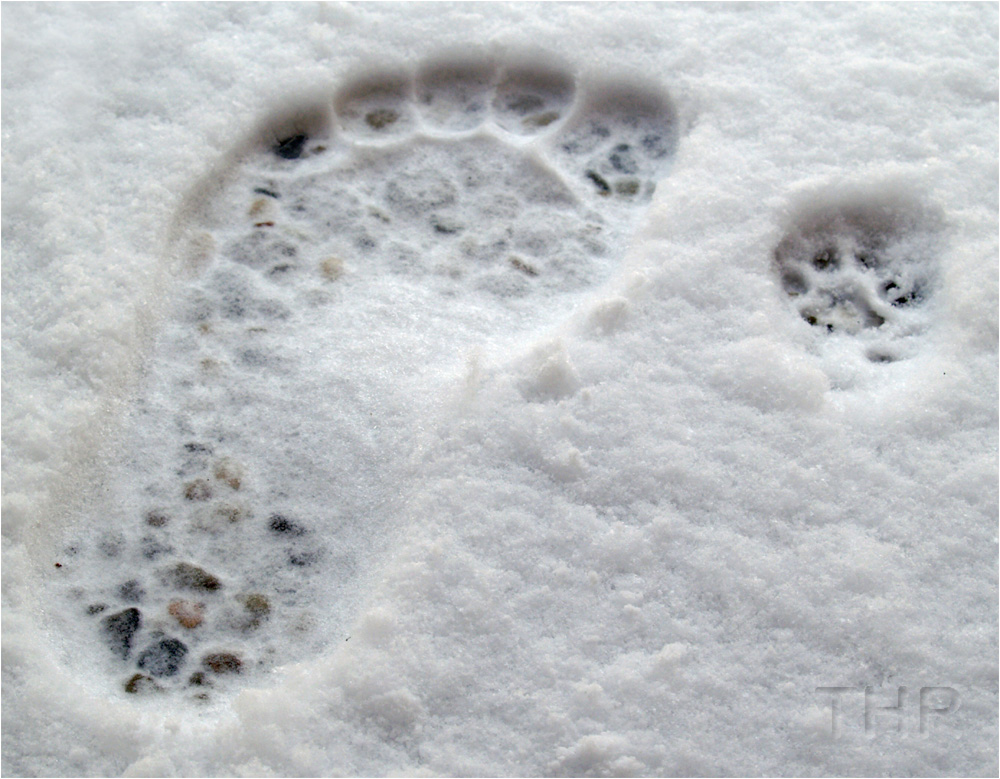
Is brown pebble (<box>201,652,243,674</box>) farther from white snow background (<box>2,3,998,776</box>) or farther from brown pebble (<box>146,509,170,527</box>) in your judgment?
brown pebble (<box>146,509,170,527</box>)

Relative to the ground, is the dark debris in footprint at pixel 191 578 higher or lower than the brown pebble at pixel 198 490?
lower

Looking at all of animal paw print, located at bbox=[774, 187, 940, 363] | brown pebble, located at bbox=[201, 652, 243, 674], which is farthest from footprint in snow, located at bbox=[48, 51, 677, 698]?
animal paw print, located at bbox=[774, 187, 940, 363]

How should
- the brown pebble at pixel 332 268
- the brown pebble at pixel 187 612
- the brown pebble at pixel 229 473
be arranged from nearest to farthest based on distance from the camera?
the brown pebble at pixel 187 612, the brown pebble at pixel 229 473, the brown pebble at pixel 332 268

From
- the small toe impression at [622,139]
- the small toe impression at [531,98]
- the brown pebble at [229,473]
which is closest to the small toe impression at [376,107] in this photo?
the small toe impression at [531,98]

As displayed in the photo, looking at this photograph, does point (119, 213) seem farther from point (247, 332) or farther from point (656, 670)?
point (656, 670)

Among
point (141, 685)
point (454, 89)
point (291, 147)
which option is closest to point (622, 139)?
point (454, 89)

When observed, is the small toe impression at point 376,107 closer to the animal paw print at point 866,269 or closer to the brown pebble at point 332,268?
the brown pebble at point 332,268
